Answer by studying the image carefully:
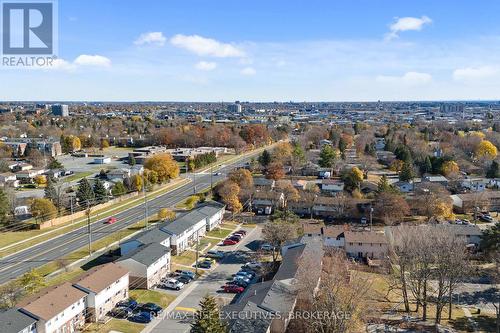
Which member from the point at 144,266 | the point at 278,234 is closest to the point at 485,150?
the point at 278,234

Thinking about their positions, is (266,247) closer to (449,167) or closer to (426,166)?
(426,166)

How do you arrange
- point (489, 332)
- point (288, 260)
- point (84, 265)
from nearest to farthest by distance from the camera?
point (489, 332)
point (288, 260)
point (84, 265)

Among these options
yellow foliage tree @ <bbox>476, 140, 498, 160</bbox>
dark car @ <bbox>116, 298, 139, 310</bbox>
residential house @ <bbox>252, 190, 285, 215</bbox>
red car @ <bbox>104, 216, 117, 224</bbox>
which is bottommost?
A: dark car @ <bbox>116, 298, 139, 310</bbox>

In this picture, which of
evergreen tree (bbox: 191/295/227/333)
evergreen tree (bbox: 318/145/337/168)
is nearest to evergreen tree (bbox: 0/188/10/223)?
evergreen tree (bbox: 191/295/227/333)

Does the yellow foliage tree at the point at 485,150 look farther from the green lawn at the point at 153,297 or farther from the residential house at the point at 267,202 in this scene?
the green lawn at the point at 153,297

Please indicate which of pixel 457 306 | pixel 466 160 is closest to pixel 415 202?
pixel 457 306

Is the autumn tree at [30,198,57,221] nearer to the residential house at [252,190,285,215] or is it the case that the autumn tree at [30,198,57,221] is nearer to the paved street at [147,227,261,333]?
the paved street at [147,227,261,333]

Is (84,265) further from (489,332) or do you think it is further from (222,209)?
(489,332)
